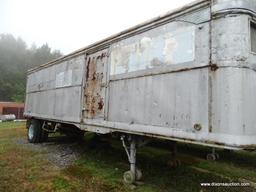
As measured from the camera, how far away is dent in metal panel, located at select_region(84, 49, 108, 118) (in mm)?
6820

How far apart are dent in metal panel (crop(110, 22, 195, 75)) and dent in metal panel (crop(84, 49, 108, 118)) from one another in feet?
1.58

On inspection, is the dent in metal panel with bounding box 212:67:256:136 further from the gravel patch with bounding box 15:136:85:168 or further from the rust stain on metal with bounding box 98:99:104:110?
the gravel patch with bounding box 15:136:85:168

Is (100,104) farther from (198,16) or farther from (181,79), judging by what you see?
(198,16)

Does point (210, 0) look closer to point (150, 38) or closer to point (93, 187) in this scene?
point (150, 38)

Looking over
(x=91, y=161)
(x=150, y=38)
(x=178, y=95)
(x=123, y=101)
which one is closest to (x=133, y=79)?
(x=123, y=101)

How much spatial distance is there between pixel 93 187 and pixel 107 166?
1.74 meters

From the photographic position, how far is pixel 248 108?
3.91 meters

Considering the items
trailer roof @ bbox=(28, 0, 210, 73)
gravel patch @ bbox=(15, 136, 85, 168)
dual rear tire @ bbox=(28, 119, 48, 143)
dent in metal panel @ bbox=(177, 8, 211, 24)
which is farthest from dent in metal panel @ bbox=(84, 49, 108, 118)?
dual rear tire @ bbox=(28, 119, 48, 143)

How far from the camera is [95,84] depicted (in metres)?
7.18

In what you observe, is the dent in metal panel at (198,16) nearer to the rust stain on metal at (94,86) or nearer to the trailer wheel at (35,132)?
the rust stain on metal at (94,86)

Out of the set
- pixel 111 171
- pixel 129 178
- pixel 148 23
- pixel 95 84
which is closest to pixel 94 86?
pixel 95 84

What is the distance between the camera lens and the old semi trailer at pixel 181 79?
3910mm

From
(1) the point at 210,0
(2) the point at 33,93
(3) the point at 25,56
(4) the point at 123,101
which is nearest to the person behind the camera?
(1) the point at 210,0

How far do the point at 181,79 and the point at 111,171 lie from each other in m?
3.54
